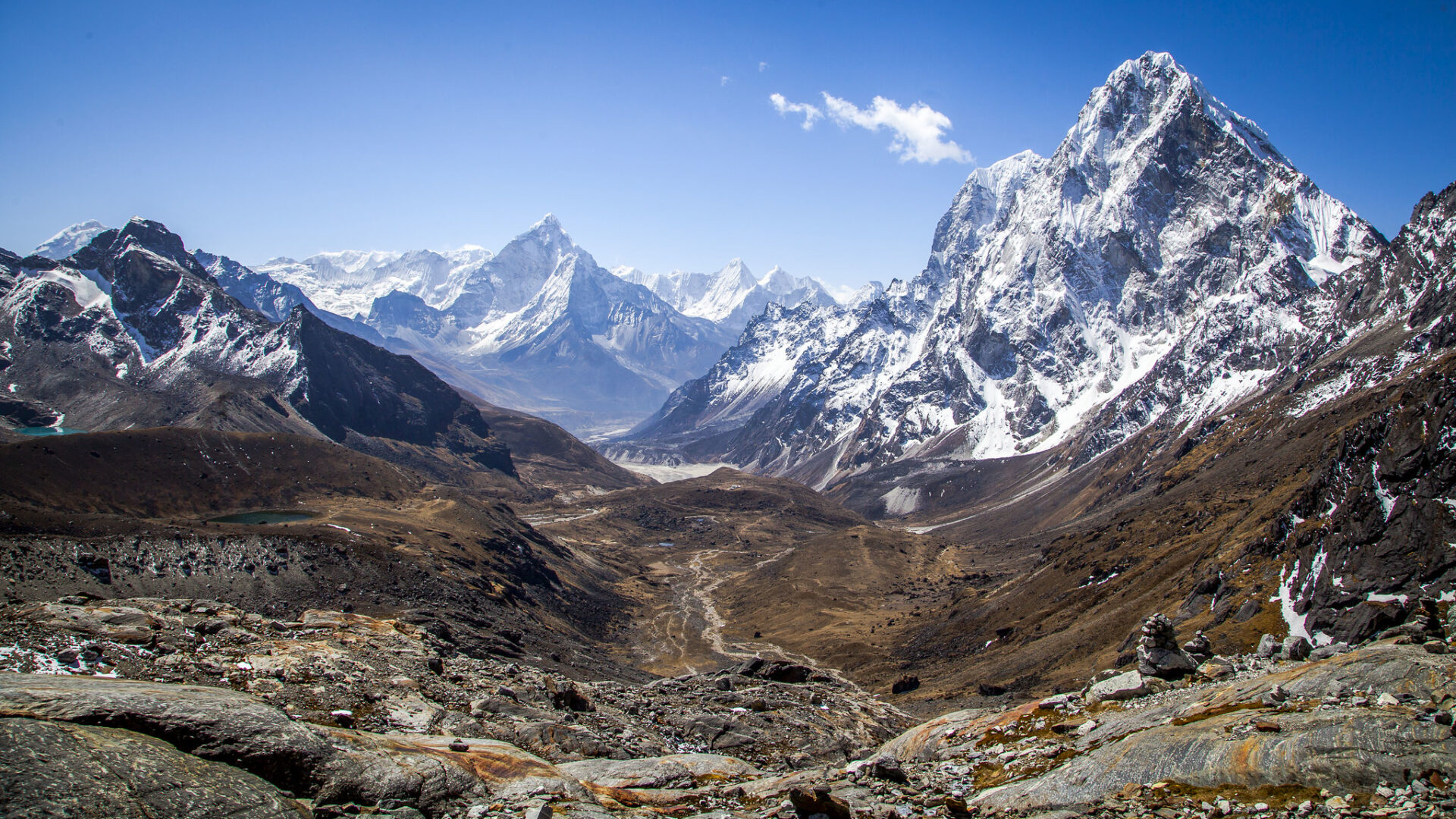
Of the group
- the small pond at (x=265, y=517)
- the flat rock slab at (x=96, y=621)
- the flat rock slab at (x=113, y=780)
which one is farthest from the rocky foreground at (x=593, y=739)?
the small pond at (x=265, y=517)

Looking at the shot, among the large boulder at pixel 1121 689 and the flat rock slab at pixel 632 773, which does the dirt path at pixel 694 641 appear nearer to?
the large boulder at pixel 1121 689

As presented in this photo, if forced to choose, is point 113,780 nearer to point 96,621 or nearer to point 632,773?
point 632,773

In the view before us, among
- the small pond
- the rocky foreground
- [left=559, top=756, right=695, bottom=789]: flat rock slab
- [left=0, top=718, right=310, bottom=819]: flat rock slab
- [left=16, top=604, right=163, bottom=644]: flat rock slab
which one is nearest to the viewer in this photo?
[left=0, top=718, right=310, bottom=819]: flat rock slab

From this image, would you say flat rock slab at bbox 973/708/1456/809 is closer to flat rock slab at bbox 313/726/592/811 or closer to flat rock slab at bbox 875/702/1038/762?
flat rock slab at bbox 875/702/1038/762

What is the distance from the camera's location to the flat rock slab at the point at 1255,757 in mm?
18406

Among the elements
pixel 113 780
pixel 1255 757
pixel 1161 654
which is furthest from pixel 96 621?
pixel 1161 654

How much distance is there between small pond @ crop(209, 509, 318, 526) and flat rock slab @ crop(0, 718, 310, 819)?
11987 centimetres

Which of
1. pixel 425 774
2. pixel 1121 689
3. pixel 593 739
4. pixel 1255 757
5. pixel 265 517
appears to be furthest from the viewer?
pixel 265 517

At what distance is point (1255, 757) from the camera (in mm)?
20438

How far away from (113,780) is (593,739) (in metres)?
24.0

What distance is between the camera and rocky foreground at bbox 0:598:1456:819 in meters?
15.7

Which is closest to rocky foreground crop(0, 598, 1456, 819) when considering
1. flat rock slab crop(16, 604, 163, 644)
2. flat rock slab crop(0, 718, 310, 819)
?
flat rock slab crop(0, 718, 310, 819)

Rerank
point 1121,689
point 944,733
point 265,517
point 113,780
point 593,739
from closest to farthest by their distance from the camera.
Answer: point 113,780, point 1121,689, point 944,733, point 593,739, point 265,517

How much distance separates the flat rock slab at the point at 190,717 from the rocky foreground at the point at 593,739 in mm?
52
